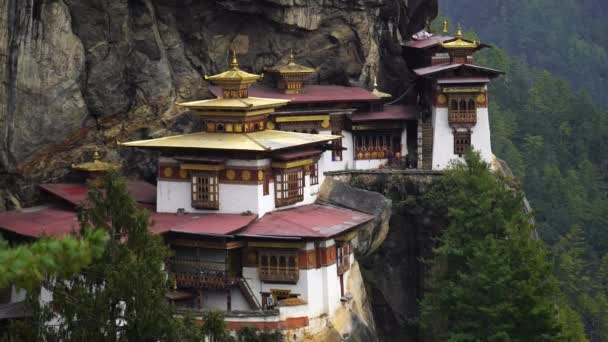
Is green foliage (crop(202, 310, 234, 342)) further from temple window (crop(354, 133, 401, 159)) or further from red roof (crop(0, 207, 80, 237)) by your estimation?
temple window (crop(354, 133, 401, 159))

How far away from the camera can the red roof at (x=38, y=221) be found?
4016 centimetres

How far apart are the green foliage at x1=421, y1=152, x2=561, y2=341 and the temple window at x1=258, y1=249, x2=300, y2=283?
4.98 metres

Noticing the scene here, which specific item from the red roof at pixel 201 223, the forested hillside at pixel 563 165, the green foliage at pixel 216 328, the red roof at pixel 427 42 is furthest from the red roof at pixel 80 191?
the forested hillside at pixel 563 165

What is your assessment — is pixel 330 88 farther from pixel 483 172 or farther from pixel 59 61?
pixel 59 61

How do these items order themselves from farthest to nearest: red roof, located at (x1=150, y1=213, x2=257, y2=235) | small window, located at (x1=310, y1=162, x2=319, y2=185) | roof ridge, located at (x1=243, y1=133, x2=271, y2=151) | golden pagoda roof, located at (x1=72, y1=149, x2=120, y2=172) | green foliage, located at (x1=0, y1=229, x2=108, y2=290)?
small window, located at (x1=310, y1=162, x2=319, y2=185), golden pagoda roof, located at (x1=72, y1=149, x2=120, y2=172), roof ridge, located at (x1=243, y1=133, x2=271, y2=151), red roof, located at (x1=150, y1=213, x2=257, y2=235), green foliage, located at (x1=0, y1=229, x2=108, y2=290)

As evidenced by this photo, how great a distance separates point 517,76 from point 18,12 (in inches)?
2721

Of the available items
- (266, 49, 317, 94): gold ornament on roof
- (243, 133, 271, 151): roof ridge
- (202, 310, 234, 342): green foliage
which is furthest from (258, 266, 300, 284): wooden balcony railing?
(266, 49, 317, 94): gold ornament on roof

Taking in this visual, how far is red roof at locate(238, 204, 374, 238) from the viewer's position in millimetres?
40500

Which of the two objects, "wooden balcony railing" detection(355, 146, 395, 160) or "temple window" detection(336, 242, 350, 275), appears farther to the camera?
"wooden balcony railing" detection(355, 146, 395, 160)

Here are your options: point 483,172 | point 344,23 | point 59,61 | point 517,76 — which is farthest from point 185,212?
point 517,76

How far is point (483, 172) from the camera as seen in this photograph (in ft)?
151

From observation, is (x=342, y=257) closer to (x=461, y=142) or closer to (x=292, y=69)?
(x=461, y=142)

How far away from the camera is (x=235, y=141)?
1678 inches

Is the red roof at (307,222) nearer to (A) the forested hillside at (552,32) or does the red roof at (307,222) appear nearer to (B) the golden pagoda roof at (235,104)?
(B) the golden pagoda roof at (235,104)
